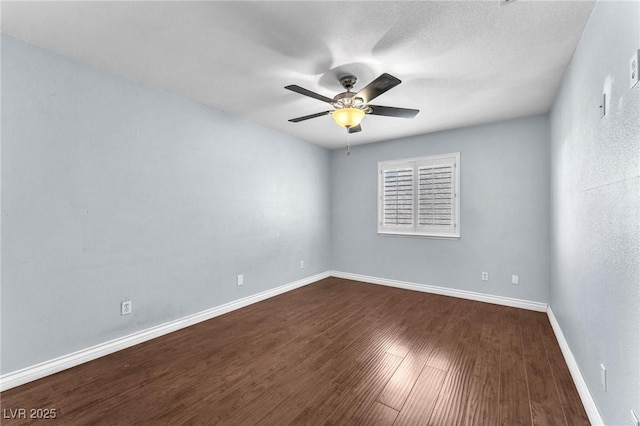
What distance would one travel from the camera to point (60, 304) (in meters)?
2.27

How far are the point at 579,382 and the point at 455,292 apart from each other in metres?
2.28

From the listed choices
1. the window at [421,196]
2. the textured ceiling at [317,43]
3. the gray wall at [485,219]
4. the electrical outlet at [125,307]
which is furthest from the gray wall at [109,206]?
the window at [421,196]

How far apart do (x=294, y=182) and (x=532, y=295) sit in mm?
3841

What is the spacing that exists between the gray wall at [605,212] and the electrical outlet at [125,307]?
139 inches

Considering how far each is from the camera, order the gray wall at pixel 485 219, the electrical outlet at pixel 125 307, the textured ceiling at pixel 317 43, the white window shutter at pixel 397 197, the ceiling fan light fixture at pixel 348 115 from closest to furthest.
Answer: the textured ceiling at pixel 317 43, the ceiling fan light fixture at pixel 348 115, the electrical outlet at pixel 125 307, the gray wall at pixel 485 219, the white window shutter at pixel 397 197

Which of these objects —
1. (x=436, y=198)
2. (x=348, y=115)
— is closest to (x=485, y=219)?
(x=436, y=198)

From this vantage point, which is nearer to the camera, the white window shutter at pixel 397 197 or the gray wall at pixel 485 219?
the gray wall at pixel 485 219

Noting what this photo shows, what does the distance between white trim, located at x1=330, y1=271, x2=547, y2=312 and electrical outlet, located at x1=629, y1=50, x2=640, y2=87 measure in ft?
11.1

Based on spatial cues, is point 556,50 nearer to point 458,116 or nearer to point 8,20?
point 458,116

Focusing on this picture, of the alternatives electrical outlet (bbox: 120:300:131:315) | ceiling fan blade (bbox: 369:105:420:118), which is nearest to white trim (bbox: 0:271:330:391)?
electrical outlet (bbox: 120:300:131:315)

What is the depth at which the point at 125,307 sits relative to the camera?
105 inches

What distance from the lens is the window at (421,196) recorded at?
14.1ft

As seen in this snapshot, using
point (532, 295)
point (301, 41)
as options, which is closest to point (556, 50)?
point (301, 41)

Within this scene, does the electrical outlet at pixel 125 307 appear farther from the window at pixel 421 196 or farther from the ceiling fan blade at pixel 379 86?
the window at pixel 421 196
